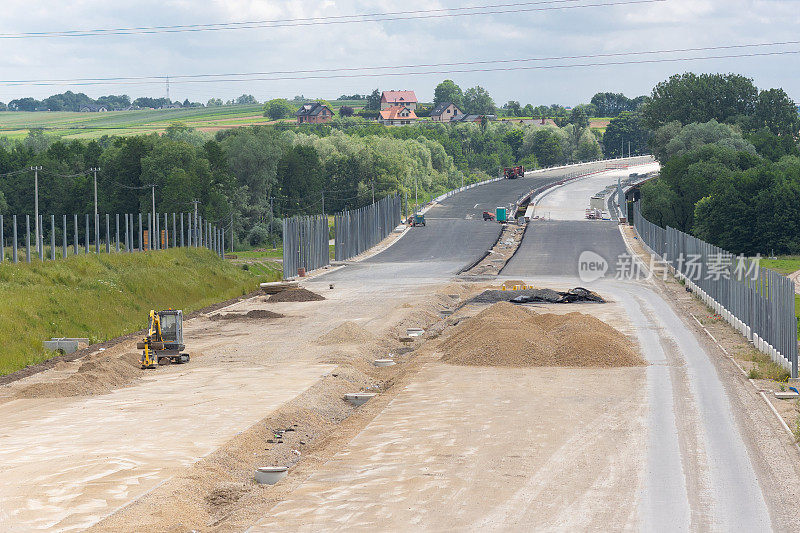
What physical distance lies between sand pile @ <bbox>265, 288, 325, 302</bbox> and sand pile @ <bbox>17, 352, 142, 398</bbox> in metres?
22.3

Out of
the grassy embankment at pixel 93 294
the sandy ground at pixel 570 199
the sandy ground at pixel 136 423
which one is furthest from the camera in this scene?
the sandy ground at pixel 570 199

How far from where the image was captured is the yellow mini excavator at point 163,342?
35688mm

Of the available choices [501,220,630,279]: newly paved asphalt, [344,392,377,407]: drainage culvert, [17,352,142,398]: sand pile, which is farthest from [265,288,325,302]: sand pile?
[344,392,377,407]: drainage culvert

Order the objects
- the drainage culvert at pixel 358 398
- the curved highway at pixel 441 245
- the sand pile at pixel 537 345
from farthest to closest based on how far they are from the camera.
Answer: the curved highway at pixel 441 245
the sand pile at pixel 537 345
the drainage culvert at pixel 358 398

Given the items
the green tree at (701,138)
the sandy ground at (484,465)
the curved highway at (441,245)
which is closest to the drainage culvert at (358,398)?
the sandy ground at (484,465)

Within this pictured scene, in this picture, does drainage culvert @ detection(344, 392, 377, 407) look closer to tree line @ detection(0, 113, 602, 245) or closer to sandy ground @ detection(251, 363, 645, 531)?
sandy ground @ detection(251, 363, 645, 531)

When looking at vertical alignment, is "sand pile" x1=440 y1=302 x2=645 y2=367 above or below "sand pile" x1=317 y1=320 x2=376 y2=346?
above

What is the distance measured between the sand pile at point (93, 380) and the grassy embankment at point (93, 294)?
172 inches

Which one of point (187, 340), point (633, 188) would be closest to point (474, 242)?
point (187, 340)

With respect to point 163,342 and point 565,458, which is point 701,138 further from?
point 565,458

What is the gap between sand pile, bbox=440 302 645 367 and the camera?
1324 inches

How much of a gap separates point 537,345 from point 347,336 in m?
9.20

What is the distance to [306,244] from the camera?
254 feet

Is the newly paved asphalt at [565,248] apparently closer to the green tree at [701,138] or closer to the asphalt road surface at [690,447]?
the asphalt road surface at [690,447]
